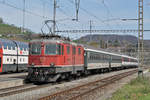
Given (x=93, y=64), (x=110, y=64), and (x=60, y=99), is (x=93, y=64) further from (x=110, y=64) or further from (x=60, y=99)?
(x=60, y=99)

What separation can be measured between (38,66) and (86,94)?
5.17m

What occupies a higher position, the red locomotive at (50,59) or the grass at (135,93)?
the red locomotive at (50,59)

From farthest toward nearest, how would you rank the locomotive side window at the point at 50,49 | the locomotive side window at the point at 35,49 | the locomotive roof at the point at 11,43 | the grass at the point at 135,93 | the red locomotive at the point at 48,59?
the locomotive roof at the point at 11,43
the locomotive side window at the point at 35,49
the locomotive side window at the point at 50,49
the red locomotive at the point at 48,59
the grass at the point at 135,93

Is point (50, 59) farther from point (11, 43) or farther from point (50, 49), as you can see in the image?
point (11, 43)

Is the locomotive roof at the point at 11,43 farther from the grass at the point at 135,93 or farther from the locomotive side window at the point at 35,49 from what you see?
the grass at the point at 135,93

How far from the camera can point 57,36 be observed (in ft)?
61.0

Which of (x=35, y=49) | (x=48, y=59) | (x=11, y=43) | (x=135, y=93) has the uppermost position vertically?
(x=11, y=43)

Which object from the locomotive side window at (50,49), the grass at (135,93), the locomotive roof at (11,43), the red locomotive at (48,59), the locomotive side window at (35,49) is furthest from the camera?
the locomotive roof at (11,43)

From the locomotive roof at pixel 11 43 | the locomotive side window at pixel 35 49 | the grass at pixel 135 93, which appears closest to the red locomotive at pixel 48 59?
the locomotive side window at pixel 35 49

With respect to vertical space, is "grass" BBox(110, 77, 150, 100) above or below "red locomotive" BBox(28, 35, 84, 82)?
below

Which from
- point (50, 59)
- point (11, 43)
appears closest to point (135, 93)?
point (50, 59)

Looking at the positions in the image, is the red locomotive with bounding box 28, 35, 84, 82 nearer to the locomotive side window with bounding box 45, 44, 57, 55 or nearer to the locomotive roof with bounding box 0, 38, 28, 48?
the locomotive side window with bounding box 45, 44, 57, 55

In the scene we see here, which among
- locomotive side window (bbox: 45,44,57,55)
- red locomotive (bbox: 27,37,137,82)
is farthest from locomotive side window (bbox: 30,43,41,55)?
locomotive side window (bbox: 45,44,57,55)

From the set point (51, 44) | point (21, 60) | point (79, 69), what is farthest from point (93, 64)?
point (51, 44)
